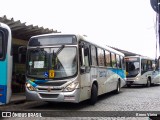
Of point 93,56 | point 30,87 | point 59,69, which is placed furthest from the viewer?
point 93,56

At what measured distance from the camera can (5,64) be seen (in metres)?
8.23

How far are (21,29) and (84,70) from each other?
5198 mm

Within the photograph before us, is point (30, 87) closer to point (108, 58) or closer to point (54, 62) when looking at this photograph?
point (54, 62)

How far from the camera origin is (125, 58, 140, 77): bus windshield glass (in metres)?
22.7

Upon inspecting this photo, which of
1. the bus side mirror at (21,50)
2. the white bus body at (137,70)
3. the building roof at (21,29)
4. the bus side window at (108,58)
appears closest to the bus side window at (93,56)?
the bus side window at (108,58)

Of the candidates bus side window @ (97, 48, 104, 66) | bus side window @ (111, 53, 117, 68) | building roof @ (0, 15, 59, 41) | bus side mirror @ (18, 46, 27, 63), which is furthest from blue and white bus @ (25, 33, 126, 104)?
bus side window @ (111, 53, 117, 68)

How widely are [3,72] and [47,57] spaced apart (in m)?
2.36

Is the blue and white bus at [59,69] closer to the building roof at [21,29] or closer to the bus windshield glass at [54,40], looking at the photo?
the bus windshield glass at [54,40]

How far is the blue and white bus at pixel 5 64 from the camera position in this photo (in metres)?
8.16

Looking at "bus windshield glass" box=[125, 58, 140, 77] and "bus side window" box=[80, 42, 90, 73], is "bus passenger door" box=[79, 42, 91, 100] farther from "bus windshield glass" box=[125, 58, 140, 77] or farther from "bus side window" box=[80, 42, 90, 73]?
"bus windshield glass" box=[125, 58, 140, 77]

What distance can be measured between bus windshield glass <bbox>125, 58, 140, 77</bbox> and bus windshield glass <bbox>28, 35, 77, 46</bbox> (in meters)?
13.3

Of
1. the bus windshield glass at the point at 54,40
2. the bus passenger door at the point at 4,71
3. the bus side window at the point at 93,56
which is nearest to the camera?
the bus passenger door at the point at 4,71

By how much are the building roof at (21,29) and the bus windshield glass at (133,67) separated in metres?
9.48

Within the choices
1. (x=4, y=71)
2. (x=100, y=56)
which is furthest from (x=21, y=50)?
(x=100, y=56)
